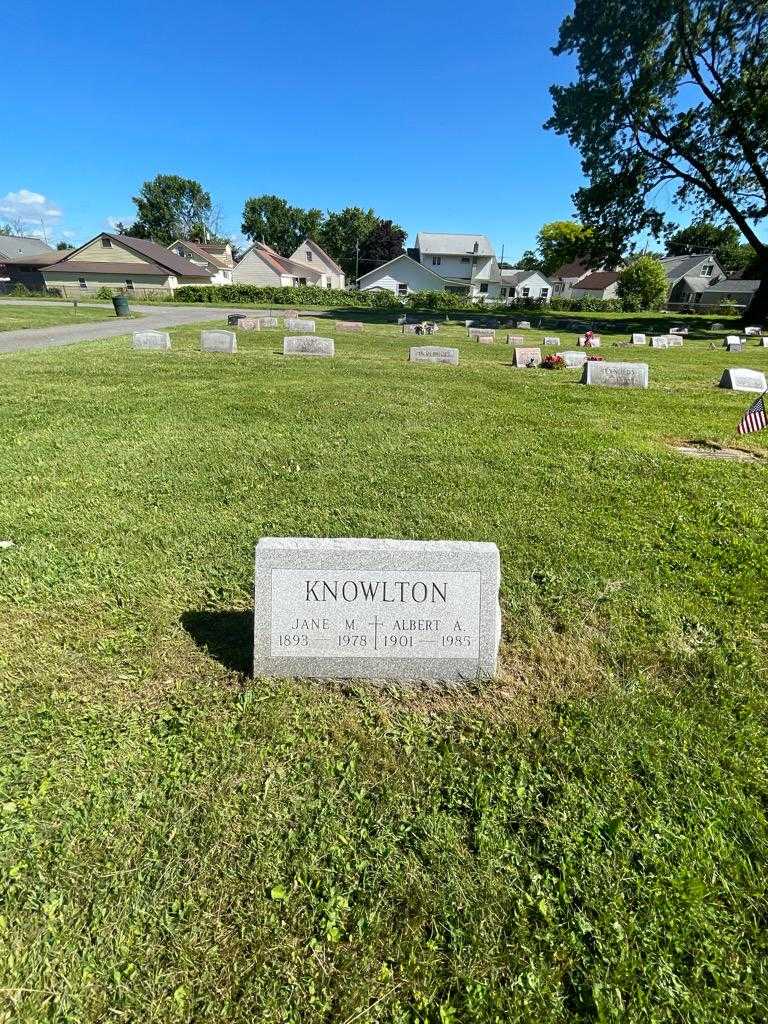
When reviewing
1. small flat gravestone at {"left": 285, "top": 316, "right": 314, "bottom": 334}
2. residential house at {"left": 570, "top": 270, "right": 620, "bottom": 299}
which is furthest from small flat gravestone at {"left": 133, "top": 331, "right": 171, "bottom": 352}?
residential house at {"left": 570, "top": 270, "right": 620, "bottom": 299}

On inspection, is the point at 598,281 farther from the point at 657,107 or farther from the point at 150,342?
the point at 150,342

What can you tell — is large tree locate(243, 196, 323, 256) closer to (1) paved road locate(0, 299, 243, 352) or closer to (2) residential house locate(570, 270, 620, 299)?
(2) residential house locate(570, 270, 620, 299)

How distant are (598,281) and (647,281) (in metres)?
17.1

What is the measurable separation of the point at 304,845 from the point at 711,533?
13.1ft

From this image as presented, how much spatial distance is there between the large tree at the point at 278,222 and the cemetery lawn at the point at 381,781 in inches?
3961

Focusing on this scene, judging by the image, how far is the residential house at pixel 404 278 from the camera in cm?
5744

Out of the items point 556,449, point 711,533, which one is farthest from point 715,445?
point 711,533

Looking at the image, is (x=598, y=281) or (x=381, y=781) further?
(x=598, y=281)

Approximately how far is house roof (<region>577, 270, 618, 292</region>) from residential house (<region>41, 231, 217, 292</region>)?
177ft

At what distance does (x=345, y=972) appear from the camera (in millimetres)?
1575

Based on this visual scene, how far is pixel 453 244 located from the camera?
63406mm

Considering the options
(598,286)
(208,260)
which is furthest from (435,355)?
(598,286)

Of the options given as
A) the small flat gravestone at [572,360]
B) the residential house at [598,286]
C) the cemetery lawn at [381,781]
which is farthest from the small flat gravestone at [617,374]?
the residential house at [598,286]

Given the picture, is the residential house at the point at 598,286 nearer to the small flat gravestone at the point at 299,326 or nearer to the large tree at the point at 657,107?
the large tree at the point at 657,107
